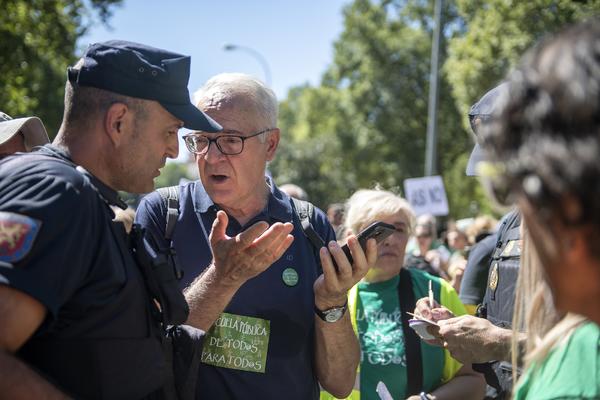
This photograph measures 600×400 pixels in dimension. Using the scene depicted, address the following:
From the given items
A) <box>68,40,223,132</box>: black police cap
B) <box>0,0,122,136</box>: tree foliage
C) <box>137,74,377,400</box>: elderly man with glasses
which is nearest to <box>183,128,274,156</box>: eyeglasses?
<box>137,74,377,400</box>: elderly man with glasses

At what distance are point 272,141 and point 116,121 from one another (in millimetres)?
1358

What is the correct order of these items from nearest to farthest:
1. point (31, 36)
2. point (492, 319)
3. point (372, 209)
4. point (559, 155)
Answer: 1. point (559, 155)
2. point (492, 319)
3. point (372, 209)
4. point (31, 36)

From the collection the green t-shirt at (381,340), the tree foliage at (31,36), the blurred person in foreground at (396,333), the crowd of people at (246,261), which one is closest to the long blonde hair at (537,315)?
the crowd of people at (246,261)

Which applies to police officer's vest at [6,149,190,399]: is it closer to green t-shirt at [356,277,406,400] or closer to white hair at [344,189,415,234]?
green t-shirt at [356,277,406,400]

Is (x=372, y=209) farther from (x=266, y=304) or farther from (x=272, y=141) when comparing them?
(x=266, y=304)

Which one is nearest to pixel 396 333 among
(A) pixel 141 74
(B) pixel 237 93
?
(B) pixel 237 93

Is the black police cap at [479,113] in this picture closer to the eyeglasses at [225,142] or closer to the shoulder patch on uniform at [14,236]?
the eyeglasses at [225,142]

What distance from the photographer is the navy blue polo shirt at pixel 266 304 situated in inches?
113

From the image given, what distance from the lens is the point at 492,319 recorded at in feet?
10.3

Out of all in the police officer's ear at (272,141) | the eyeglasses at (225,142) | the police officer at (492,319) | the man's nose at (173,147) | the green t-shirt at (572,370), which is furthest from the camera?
the police officer's ear at (272,141)

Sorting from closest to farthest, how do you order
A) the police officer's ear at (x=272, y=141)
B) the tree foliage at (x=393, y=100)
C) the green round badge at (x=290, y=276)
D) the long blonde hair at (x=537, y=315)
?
the long blonde hair at (x=537, y=315)
the green round badge at (x=290, y=276)
the police officer's ear at (x=272, y=141)
the tree foliage at (x=393, y=100)

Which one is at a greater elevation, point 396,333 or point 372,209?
point 372,209

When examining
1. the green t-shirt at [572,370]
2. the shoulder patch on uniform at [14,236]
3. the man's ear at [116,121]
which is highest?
the man's ear at [116,121]

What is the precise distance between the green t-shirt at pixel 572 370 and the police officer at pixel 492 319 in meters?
0.62
